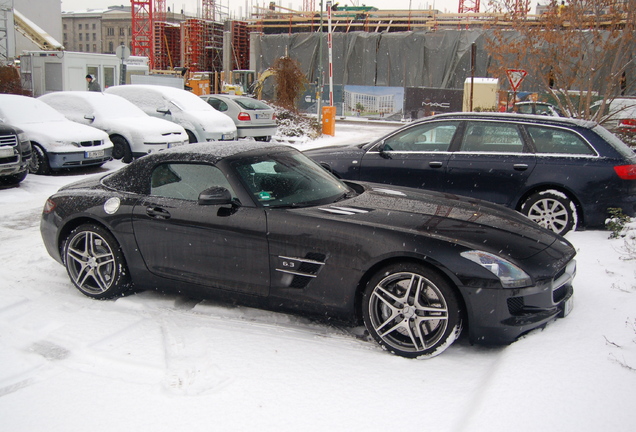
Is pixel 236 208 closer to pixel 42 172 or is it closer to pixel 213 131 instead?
pixel 42 172

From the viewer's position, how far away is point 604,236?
6484mm

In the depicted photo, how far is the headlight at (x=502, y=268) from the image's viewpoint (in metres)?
3.65

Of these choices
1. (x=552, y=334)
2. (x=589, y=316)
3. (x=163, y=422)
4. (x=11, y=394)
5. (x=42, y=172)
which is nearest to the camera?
(x=163, y=422)

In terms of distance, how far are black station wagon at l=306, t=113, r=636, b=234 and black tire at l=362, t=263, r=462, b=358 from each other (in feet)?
12.2

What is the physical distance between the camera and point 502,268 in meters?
3.69

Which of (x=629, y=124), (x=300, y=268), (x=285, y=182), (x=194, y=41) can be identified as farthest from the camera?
(x=194, y=41)

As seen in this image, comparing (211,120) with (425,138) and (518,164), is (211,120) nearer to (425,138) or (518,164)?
(425,138)

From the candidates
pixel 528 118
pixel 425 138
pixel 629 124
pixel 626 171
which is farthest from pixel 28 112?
pixel 629 124

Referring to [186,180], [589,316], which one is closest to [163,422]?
[186,180]

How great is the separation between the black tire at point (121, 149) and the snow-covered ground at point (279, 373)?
850cm

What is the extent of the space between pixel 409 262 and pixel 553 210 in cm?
384

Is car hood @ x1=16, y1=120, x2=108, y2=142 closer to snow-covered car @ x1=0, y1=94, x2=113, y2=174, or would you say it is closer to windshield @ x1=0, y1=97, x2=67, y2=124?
snow-covered car @ x1=0, y1=94, x2=113, y2=174

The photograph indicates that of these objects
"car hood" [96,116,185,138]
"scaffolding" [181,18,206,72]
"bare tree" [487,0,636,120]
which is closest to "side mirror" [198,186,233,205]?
"bare tree" [487,0,636,120]

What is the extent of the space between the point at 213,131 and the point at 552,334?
12.3m
